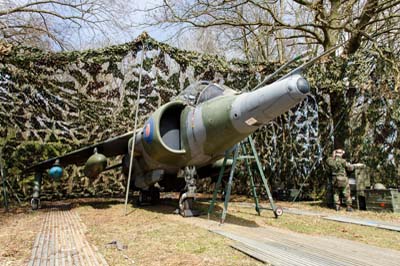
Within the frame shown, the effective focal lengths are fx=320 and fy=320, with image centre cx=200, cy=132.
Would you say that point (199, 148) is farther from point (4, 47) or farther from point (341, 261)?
point (4, 47)

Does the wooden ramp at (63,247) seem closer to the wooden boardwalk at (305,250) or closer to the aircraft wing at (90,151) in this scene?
Result: the wooden boardwalk at (305,250)

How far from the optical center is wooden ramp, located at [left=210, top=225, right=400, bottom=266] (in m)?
3.40

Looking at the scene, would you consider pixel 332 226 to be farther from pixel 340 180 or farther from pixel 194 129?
pixel 194 129

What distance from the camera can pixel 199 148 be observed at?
662 cm

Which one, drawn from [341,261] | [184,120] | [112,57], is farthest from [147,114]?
[341,261]

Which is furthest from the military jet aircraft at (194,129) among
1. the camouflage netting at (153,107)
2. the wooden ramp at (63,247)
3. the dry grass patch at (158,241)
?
the camouflage netting at (153,107)

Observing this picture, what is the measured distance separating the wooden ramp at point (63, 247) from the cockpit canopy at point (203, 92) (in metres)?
3.35

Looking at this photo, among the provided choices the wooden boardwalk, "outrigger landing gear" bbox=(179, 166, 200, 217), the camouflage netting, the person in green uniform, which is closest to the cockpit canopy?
"outrigger landing gear" bbox=(179, 166, 200, 217)

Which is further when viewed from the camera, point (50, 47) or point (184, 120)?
point (50, 47)

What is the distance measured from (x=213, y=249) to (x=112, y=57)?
31.7ft

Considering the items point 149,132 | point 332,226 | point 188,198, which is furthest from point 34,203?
point 332,226

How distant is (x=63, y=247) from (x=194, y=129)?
3301 mm

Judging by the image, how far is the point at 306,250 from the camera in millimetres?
3898

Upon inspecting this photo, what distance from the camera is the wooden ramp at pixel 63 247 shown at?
3.54 meters
